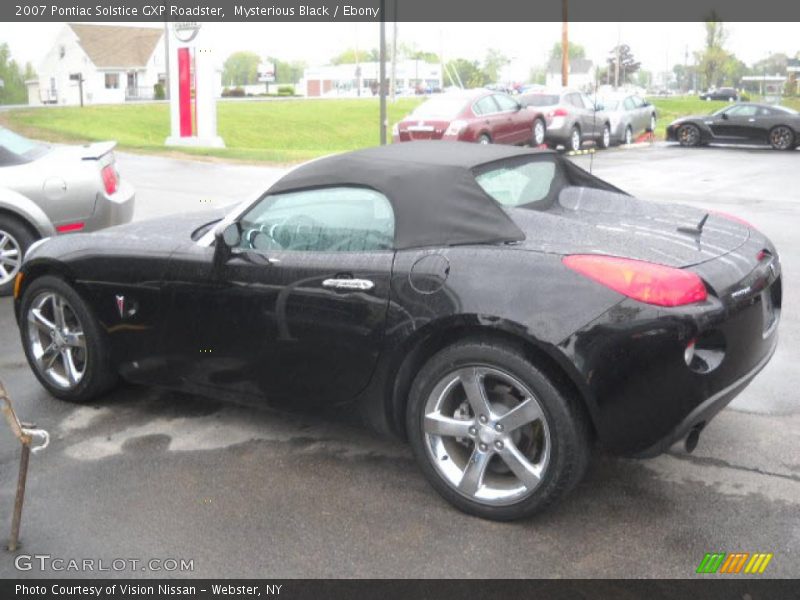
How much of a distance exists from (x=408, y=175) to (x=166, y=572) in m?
1.94

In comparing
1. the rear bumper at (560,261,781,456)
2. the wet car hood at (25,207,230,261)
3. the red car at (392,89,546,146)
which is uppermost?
the red car at (392,89,546,146)

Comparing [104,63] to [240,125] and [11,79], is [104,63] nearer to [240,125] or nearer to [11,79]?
[11,79]

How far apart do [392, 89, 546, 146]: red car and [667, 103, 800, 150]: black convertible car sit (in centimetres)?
749

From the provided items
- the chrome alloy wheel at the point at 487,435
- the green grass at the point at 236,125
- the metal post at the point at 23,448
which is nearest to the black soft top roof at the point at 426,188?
the chrome alloy wheel at the point at 487,435

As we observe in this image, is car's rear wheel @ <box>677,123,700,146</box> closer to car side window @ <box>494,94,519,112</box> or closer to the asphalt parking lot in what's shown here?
car side window @ <box>494,94,519,112</box>

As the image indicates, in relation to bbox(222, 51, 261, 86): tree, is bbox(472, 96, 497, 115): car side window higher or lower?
lower

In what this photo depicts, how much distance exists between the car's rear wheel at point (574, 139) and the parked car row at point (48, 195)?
695 inches

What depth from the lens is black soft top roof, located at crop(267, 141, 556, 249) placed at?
12.7 ft

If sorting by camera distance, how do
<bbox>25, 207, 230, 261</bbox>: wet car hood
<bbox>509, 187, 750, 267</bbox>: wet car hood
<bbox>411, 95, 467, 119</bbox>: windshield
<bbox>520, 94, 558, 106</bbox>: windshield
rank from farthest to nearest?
<bbox>520, 94, 558, 106</bbox>: windshield → <bbox>411, 95, 467, 119</bbox>: windshield → <bbox>25, 207, 230, 261</bbox>: wet car hood → <bbox>509, 187, 750, 267</bbox>: wet car hood

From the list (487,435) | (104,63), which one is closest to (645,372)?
(487,435)

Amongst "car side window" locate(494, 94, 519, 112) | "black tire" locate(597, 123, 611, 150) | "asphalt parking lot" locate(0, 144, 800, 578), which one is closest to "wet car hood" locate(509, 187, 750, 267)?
"asphalt parking lot" locate(0, 144, 800, 578)

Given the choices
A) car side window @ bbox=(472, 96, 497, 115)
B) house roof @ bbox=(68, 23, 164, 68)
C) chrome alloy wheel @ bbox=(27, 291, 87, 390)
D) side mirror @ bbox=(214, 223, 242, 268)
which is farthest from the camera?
house roof @ bbox=(68, 23, 164, 68)

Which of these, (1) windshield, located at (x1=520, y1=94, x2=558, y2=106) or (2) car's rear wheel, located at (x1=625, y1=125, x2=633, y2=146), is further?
(2) car's rear wheel, located at (x1=625, y1=125, x2=633, y2=146)

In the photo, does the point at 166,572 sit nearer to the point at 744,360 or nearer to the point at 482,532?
the point at 482,532
